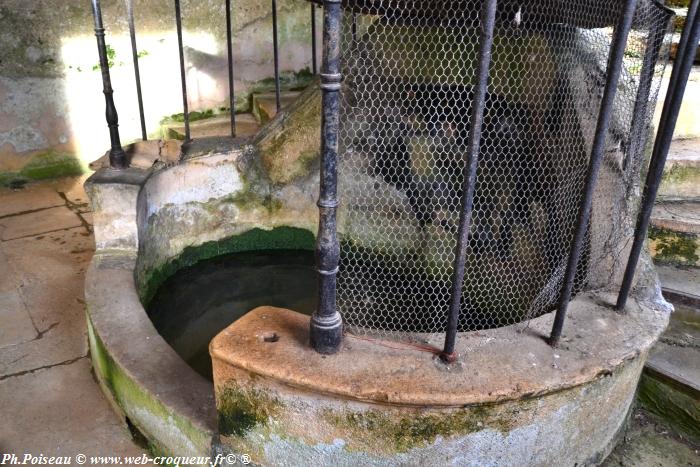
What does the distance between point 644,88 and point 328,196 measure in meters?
1.44

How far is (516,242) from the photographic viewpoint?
257 cm

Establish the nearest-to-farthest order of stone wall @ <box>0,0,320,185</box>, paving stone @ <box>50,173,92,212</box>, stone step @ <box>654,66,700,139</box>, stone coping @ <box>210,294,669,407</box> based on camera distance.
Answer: stone coping @ <box>210,294,669,407</box>, stone step @ <box>654,66,700,139</box>, paving stone @ <box>50,173,92,212</box>, stone wall @ <box>0,0,320,185</box>

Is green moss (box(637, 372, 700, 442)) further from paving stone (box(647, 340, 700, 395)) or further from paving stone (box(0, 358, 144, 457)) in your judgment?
paving stone (box(0, 358, 144, 457))

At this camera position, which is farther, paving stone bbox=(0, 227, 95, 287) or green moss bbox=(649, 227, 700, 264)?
paving stone bbox=(0, 227, 95, 287)

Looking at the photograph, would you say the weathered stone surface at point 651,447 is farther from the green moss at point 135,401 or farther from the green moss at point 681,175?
the green moss at point 135,401

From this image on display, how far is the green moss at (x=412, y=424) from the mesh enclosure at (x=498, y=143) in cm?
44

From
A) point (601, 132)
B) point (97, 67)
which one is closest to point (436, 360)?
point (601, 132)

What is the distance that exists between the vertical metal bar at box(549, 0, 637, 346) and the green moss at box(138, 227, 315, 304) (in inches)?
85.3

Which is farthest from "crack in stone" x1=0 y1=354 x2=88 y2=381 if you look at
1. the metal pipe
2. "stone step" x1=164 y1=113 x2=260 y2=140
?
the metal pipe

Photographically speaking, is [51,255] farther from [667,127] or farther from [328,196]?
[667,127]

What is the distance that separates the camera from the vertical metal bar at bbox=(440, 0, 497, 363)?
149 centimetres

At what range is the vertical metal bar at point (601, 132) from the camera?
1.55 m

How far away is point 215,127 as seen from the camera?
464 cm

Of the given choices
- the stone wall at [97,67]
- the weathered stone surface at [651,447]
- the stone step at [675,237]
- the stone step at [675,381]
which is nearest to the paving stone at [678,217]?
the stone step at [675,237]
